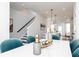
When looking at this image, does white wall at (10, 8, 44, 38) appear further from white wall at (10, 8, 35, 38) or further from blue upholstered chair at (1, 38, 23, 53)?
blue upholstered chair at (1, 38, 23, 53)

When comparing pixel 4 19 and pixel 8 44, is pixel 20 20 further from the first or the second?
pixel 8 44

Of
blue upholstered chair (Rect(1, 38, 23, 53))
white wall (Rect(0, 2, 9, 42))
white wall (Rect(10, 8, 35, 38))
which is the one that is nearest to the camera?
blue upholstered chair (Rect(1, 38, 23, 53))

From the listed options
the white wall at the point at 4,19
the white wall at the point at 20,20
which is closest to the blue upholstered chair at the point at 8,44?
the white wall at the point at 4,19

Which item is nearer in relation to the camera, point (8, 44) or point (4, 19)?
point (8, 44)

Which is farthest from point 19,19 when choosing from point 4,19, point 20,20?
point 4,19

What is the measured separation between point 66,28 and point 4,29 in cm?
1160

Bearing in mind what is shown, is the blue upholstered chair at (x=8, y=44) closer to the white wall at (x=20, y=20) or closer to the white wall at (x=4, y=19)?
the white wall at (x=4, y=19)

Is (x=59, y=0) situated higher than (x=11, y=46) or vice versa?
(x=59, y=0)

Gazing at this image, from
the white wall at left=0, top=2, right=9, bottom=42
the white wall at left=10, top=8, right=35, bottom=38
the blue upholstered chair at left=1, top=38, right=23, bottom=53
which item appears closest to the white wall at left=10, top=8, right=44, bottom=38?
the white wall at left=10, top=8, right=35, bottom=38

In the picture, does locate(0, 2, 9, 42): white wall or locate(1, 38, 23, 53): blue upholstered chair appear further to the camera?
locate(0, 2, 9, 42): white wall

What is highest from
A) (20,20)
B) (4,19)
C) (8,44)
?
(20,20)

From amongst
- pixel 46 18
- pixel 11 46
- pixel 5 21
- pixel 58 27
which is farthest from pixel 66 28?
pixel 11 46

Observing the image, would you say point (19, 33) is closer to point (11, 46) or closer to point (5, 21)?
point (5, 21)

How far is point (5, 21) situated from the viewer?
447 centimetres
